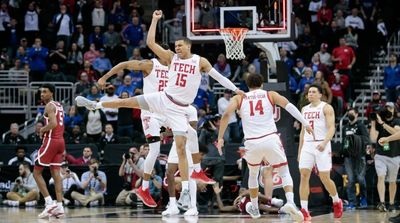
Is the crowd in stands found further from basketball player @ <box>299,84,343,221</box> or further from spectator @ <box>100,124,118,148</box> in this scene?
basketball player @ <box>299,84,343,221</box>

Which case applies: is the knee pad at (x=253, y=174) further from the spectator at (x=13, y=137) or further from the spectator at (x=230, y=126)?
the spectator at (x=13, y=137)

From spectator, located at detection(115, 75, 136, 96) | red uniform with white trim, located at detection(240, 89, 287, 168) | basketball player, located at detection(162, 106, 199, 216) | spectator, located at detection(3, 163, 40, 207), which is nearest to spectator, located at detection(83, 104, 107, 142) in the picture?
spectator, located at detection(115, 75, 136, 96)

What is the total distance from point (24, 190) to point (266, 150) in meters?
9.79

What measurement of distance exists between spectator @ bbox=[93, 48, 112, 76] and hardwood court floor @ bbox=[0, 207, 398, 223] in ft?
30.6

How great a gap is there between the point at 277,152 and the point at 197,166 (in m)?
2.18

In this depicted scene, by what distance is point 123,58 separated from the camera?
31.4 meters

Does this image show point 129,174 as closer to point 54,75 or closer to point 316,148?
point 54,75

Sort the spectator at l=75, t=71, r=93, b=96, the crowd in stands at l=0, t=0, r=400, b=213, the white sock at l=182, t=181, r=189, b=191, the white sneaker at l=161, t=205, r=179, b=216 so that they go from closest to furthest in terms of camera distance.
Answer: the white sock at l=182, t=181, r=189, b=191 → the white sneaker at l=161, t=205, r=179, b=216 → the crowd in stands at l=0, t=0, r=400, b=213 → the spectator at l=75, t=71, r=93, b=96

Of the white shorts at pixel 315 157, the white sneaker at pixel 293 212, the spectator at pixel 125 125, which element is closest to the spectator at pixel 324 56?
the spectator at pixel 125 125

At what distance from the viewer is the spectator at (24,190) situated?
78.9 feet

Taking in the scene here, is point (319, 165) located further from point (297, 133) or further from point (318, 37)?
point (318, 37)

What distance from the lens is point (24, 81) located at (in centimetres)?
3047

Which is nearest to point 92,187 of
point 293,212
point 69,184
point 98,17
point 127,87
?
point 69,184

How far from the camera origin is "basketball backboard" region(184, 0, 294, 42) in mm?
21531
